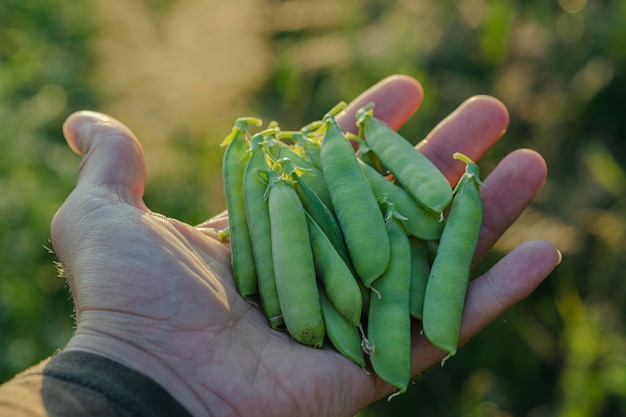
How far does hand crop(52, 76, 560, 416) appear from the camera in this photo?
2.39m

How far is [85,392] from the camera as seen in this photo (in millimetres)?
2186

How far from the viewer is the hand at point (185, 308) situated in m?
2.39

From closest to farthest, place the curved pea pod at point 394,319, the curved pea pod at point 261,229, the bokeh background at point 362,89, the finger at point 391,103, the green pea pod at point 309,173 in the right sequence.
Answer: the curved pea pod at point 394,319 < the curved pea pod at point 261,229 < the green pea pod at point 309,173 < the finger at point 391,103 < the bokeh background at point 362,89

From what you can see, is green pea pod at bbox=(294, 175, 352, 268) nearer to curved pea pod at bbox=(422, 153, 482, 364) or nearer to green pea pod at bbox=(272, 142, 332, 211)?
green pea pod at bbox=(272, 142, 332, 211)

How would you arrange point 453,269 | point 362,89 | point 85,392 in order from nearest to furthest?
point 85,392 → point 453,269 → point 362,89

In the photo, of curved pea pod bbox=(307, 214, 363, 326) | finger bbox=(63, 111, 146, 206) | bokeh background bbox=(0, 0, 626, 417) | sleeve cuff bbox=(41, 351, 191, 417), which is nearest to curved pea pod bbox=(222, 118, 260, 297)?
curved pea pod bbox=(307, 214, 363, 326)

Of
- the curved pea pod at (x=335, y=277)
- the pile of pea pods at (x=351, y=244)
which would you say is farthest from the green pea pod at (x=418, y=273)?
the curved pea pod at (x=335, y=277)

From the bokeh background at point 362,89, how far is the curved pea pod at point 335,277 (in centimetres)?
139

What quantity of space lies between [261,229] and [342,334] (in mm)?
515

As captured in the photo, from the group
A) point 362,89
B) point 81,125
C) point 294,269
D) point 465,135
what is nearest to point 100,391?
point 294,269

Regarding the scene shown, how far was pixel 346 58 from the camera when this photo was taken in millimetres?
5500

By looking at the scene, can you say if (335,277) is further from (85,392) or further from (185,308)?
(85,392)

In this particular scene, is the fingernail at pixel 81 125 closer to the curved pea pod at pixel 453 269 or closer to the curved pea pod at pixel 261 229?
the curved pea pod at pixel 261 229

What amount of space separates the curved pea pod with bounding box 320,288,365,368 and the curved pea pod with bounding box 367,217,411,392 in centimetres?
5
